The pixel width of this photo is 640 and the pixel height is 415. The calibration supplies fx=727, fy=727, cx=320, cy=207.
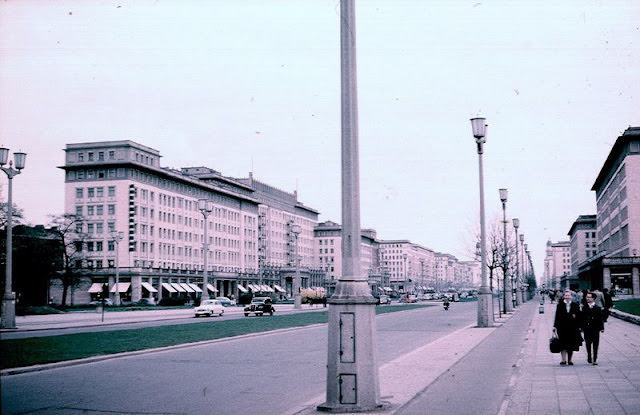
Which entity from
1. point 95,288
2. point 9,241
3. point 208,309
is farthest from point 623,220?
point 9,241

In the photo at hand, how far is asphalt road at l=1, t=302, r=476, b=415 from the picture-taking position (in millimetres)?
11039

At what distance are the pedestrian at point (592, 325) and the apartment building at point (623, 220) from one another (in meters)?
79.8

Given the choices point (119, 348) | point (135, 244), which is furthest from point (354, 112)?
point (135, 244)

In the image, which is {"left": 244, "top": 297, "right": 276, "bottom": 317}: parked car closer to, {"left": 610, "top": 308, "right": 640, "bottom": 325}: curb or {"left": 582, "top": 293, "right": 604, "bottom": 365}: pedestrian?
{"left": 610, "top": 308, "right": 640, "bottom": 325}: curb

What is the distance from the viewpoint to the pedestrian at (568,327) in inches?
620

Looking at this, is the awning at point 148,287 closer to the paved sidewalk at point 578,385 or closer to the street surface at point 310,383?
the street surface at point 310,383

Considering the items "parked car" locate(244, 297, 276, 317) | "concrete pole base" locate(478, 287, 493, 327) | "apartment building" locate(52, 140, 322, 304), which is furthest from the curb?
"apartment building" locate(52, 140, 322, 304)

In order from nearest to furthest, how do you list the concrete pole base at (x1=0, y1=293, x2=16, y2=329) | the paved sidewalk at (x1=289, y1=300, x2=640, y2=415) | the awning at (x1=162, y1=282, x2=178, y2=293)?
the paved sidewalk at (x1=289, y1=300, x2=640, y2=415) < the concrete pole base at (x1=0, y1=293, x2=16, y2=329) < the awning at (x1=162, y1=282, x2=178, y2=293)

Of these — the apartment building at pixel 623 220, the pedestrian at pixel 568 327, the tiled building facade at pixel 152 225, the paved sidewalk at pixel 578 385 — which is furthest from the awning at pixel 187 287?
the pedestrian at pixel 568 327

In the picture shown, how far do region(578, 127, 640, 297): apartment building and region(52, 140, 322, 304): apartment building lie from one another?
138 ft

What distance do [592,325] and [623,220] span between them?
3595 inches

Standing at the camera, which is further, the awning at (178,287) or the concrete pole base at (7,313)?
the awning at (178,287)

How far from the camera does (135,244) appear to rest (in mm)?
98000

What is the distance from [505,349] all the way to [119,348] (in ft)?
37.7
